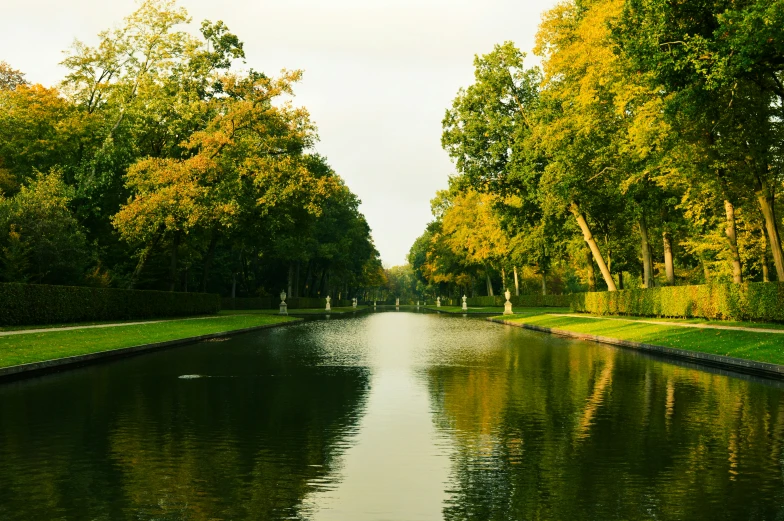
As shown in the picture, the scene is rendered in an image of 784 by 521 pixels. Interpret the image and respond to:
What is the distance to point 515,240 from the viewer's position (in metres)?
68.1

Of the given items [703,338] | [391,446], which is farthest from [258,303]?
[391,446]

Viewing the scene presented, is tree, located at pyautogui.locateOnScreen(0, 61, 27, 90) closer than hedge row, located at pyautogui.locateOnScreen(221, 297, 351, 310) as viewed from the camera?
Yes

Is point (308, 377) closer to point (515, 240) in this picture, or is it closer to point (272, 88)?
point (272, 88)

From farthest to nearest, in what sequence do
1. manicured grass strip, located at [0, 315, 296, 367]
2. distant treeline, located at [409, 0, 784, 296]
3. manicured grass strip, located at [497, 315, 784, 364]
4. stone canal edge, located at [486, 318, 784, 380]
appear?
distant treeline, located at [409, 0, 784, 296] < manicured grass strip, located at [497, 315, 784, 364] < manicured grass strip, located at [0, 315, 296, 367] < stone canal edge, located at [486, 318, 784, 380]

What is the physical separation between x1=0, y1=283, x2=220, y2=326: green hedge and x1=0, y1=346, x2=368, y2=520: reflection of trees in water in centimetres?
1747

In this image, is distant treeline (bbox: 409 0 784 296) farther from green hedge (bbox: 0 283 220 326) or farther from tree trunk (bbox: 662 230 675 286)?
green hedge (bbox: 0 283 220 326)

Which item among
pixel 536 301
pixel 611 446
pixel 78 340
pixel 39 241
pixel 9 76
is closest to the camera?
pixel 611 446

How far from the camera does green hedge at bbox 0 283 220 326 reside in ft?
96.8

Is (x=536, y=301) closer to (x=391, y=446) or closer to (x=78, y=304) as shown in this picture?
(x=78, y=304)

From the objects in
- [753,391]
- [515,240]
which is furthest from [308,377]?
[515,240]

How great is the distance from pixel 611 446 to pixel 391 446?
2548 mm

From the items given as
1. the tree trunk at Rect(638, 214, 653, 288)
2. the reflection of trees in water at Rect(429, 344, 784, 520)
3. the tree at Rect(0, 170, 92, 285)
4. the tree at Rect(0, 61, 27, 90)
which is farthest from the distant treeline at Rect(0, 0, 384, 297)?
the reflection of trees in water at Rect(429, 344, 784, 520)

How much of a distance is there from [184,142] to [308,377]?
35259 mm

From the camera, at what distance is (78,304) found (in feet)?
112
